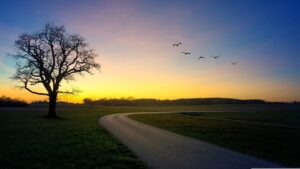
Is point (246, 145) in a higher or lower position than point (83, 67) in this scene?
lower

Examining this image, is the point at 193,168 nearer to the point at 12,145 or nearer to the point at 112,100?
the point at 12,145

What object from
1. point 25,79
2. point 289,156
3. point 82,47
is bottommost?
point 289,156

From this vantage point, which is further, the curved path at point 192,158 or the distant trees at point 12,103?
the distant trees at point 12,103

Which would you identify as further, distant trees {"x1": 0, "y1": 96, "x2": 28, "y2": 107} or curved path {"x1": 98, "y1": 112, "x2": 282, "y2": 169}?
distant trees {"x1": 0, "y1": 96, "x2": 28, "y2": 107}

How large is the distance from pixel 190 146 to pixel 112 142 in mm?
4560

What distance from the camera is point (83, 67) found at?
47.9 meters

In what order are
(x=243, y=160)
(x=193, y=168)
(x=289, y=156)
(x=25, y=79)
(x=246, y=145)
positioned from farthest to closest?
(x=25, y=79) < (x=246, y=145) < (x=289, y=156) < (x=243, y=160) < (x=193, y=168)

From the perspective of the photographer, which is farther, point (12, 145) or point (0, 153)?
point (12, 145)

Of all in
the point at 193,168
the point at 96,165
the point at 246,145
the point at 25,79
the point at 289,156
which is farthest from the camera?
the point at 25,79

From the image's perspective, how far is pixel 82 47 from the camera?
47.6 m

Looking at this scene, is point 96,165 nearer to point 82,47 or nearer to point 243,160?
point 243,160

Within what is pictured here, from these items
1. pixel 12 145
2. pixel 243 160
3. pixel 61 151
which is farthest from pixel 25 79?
pixel 243 160

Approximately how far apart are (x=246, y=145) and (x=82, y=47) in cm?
3440

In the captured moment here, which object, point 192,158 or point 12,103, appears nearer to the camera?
point 192,158
